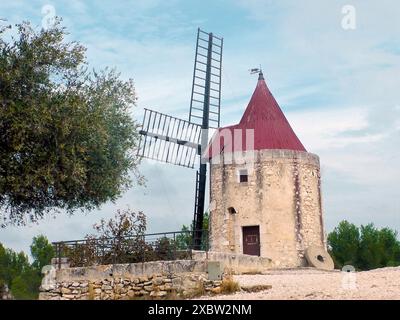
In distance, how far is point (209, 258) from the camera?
743 inches

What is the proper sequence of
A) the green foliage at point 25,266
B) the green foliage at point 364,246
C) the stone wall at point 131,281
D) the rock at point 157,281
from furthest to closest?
the green foliage at point 25,266
the green foliage at point 364,246
the rock at point 157,281
the stone wall at point 131,281

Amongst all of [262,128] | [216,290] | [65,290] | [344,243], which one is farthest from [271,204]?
A: [344,243]

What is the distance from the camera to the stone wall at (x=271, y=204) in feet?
88.7

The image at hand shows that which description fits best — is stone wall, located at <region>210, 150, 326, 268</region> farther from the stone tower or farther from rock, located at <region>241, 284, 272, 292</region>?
rock, located at <region>241, 284, 272, 292</region>

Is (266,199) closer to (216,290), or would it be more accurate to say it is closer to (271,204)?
(271,204)

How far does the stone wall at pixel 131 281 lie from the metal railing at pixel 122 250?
0.73m

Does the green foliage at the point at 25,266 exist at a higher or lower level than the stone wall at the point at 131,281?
higher

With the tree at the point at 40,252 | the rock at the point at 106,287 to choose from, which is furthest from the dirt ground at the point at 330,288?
the tree at the point at 40,252

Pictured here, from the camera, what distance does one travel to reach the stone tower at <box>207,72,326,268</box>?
27.0 metres

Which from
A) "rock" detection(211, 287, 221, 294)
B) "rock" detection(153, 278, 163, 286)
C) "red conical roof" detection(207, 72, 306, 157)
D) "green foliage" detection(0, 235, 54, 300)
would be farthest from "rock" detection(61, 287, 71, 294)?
"green foliage" detection(0, 235, 54, 300)

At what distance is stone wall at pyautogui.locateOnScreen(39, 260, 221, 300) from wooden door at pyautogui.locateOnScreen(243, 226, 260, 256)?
933 centimetres

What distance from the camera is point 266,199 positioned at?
89.1 feet

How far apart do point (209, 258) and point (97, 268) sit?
3.07 meters

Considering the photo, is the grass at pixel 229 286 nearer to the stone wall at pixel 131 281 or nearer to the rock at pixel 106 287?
the stone wall at pixel 131 281
